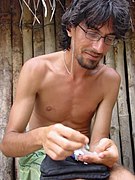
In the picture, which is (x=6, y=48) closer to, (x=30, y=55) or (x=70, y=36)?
(x=30, y=55)

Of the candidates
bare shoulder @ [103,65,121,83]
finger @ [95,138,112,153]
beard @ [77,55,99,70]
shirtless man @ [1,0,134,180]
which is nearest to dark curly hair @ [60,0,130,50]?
shirtless man @ [1,0,134,180]

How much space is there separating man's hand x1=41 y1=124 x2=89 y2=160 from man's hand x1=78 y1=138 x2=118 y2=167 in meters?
0.26

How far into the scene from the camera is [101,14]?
1.93 metres

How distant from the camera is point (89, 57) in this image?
197 cm

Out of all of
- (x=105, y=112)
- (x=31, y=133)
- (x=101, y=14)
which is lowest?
(x=105, y=112)

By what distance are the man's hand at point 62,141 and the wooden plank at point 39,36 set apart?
4.80 feet

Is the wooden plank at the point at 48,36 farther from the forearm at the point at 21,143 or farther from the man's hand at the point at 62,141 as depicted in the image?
the man's hand at the point at 62,141

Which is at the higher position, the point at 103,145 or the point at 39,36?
the point at 39,36

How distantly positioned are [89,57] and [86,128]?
477 mm

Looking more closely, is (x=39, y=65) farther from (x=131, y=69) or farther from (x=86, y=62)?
(x=131, y=69)

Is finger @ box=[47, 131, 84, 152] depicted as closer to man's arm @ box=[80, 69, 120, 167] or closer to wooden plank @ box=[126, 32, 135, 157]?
man's arm @ box=[80, 69, 120, 167]

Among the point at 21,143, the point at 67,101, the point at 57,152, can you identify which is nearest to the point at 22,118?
the point at 21,143

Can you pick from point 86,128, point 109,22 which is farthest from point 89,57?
point 86,128

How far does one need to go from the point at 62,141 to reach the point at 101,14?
30.4 inches
